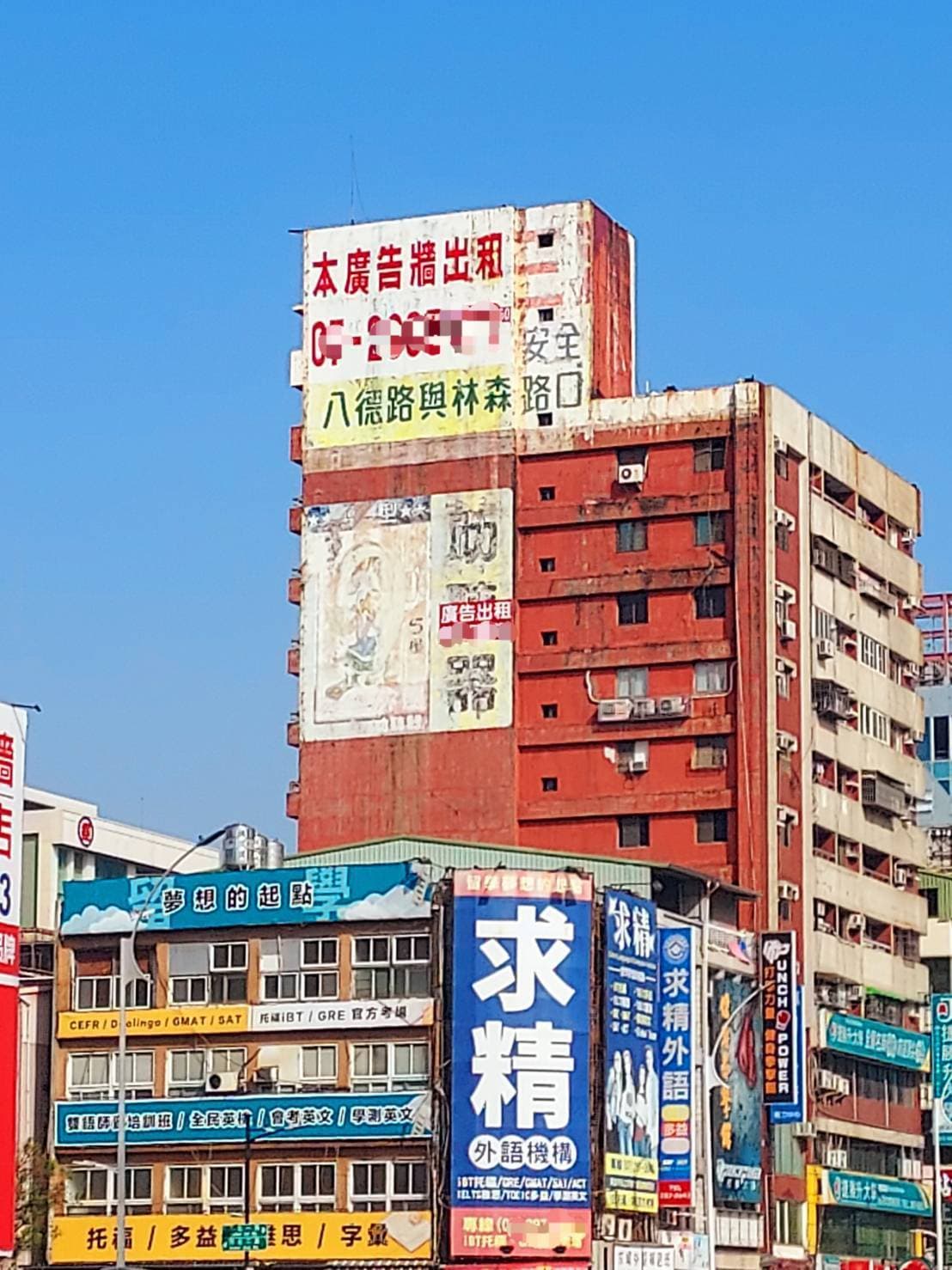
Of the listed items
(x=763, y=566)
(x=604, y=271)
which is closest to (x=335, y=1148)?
(x=763, y=566)

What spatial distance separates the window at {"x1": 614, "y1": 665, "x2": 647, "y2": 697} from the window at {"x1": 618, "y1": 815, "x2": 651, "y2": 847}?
15.4 feet

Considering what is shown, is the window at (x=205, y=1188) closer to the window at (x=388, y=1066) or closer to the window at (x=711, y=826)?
the window at (x=388, y=1066)

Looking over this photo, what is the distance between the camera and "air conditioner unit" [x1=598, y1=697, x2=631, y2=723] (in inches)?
4200

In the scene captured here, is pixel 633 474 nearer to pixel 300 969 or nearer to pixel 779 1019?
pixel 779 1019

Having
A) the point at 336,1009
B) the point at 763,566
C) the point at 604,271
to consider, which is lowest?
the point at 336,1009

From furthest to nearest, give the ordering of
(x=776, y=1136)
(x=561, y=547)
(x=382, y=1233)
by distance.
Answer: (x=561, y=547), (x=776, y=1136), (x=382, y=1233)

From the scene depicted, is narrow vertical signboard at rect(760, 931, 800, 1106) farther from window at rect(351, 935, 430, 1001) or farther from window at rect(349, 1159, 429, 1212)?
window at rect(349, 1159, 429, 1212)

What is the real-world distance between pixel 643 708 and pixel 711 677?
2773 millimetres

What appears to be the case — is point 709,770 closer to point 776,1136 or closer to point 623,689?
point 623,689

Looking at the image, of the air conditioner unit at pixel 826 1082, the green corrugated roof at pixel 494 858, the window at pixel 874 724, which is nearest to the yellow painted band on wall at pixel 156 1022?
the green corrugated roof at pixel 494 858

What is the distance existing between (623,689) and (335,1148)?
96.8 ft

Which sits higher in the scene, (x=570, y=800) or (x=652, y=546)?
(x=652, y=546)

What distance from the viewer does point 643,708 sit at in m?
107

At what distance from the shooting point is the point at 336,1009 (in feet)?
274
